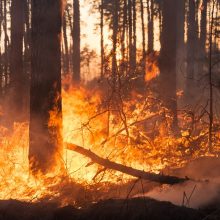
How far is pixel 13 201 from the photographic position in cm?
626

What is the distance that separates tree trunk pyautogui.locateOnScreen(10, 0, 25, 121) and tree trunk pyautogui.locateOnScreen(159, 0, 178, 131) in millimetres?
5026

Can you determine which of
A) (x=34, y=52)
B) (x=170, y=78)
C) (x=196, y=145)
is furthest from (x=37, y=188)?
(x=170, y=78)

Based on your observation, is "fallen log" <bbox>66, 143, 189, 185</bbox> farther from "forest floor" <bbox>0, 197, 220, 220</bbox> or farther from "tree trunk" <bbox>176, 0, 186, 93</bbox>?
"tree trunk" <bbox>176, 0, 186, 93</bbox>

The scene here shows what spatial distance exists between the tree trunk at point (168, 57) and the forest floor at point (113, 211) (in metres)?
6.79

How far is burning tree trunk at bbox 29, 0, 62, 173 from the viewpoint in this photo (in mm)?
7758

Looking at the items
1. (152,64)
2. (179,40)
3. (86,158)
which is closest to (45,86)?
(86,158)

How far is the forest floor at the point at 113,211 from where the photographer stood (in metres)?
5.02

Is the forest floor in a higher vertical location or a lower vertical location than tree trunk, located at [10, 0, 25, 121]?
lower

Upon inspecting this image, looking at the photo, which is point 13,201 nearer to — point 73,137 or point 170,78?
point 73,137

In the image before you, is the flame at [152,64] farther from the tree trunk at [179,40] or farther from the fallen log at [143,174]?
the tree trunk at [179,40]

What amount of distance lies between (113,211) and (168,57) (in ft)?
25.6

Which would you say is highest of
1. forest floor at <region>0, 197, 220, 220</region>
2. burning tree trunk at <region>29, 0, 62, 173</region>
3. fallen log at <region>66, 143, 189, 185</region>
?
burning tree trunk at <region>29, 0, 62, 173</region>

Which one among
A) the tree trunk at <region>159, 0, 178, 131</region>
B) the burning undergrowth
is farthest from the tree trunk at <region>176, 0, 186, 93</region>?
the burning undergrowth

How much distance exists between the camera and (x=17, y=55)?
14.3 metres
